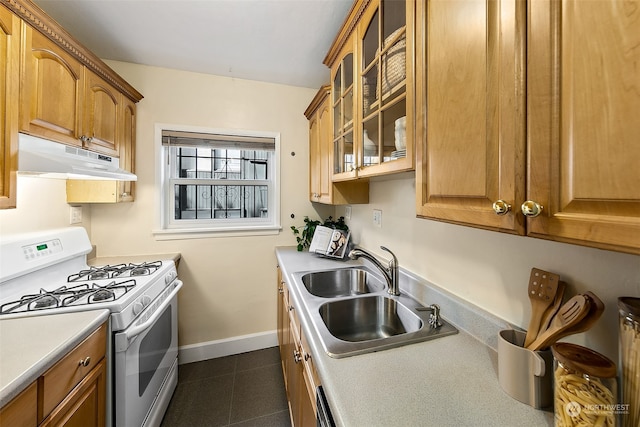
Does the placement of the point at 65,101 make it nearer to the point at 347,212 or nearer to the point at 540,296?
A: the point at 347,212

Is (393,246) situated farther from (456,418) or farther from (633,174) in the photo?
(633,174)

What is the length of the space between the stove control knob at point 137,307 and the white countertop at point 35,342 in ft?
0.43

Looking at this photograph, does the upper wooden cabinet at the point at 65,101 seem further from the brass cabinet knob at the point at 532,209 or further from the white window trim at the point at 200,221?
the brass cabinet knob at the point at 532,209

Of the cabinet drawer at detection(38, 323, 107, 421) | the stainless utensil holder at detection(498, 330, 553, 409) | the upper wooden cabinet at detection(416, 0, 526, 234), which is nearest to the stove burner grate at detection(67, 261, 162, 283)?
the cabinet drawer at detection(38, 323, 107, 421)

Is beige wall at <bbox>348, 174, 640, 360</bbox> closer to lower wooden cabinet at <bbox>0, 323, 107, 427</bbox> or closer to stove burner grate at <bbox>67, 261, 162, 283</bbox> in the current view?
lower wooden cabinet at <bbox>0, 323, 107, 427</bbox>

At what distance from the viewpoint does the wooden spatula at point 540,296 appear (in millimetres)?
658

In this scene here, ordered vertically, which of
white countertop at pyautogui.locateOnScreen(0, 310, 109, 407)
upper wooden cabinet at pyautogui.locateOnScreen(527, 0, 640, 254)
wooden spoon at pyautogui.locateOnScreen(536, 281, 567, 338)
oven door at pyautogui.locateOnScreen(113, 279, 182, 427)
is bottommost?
oven door at pyautogui.locateOnScreen(113, 279, 182, 427)

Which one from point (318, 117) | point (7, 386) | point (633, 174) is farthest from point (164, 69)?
point (633, 174)

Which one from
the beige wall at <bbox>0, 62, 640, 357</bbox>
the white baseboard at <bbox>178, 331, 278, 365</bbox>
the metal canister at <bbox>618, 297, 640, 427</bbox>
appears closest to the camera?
the metal canister at <bbox>618, 297, 640, 427</bbox>

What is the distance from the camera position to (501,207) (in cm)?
51

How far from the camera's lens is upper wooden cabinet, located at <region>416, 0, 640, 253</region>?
0.37 m

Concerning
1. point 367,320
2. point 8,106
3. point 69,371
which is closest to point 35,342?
point 69,371

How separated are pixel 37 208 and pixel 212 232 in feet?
3.45

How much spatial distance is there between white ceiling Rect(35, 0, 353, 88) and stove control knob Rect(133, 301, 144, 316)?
1.64 m
